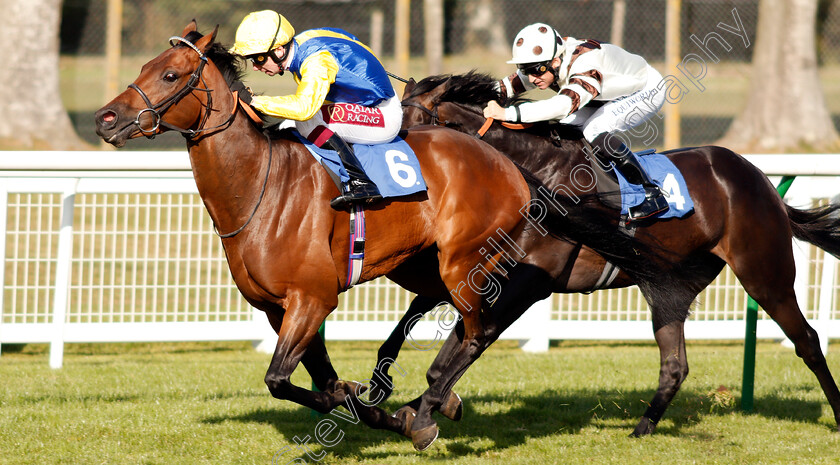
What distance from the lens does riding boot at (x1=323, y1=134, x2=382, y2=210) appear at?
358 centimetres

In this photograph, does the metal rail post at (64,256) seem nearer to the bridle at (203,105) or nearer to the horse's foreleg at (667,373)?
the bridle at (203,105)

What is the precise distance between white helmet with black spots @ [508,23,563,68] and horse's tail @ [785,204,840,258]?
1518mm

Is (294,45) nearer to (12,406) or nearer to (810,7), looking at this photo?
(12,406)

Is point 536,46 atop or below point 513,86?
atop

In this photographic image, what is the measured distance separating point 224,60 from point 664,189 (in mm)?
2083

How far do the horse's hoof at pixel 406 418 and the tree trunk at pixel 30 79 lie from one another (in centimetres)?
805

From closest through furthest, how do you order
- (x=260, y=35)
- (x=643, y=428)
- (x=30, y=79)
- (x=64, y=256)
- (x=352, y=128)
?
(x=260, y=35), (x=352, y=128), (x=643, y=428), (x=64, y=256), (x=30, y=79)

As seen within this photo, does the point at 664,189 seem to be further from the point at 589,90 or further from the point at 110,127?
the point at 110,127

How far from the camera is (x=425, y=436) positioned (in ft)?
12.6

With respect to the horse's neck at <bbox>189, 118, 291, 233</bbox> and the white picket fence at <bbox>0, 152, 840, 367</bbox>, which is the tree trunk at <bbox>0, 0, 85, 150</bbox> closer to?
the white picket fence at <bbox>0, 152, 840, 367</bbox>

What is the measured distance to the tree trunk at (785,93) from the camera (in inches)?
474

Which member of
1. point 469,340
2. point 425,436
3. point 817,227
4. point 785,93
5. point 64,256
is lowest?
point 425,436

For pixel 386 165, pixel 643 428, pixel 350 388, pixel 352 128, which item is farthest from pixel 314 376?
pixel 643 428

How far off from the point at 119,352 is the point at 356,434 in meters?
2.42
